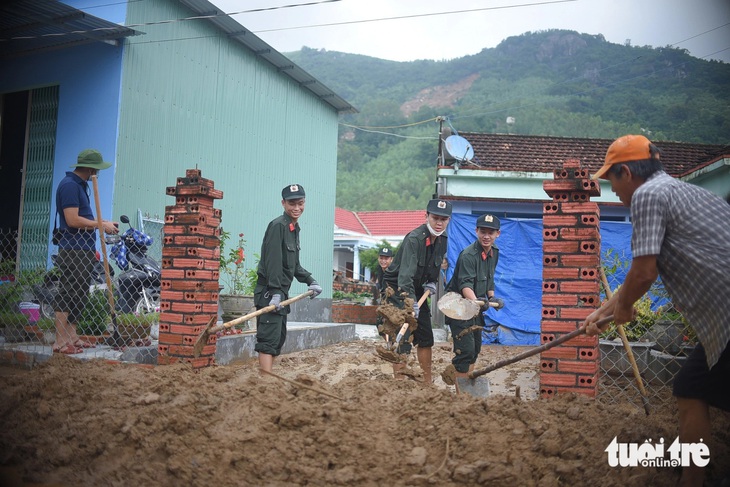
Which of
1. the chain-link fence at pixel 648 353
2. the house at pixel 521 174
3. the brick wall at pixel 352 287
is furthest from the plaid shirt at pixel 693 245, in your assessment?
the brick wall at pixel 352 287

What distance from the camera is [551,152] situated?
15.7 m

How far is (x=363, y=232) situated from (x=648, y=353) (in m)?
25.5

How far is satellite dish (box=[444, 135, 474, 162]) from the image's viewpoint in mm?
13507

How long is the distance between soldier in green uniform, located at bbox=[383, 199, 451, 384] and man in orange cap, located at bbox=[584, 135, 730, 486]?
2.83m

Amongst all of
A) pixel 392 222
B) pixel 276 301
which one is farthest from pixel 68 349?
pixel 392 222

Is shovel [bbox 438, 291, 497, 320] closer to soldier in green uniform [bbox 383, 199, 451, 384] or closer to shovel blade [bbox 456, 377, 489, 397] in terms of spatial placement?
soldier in green uniform [bbox 383, 199, 451, 384]

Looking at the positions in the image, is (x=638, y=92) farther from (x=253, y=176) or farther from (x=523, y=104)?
(x=253, y=176)

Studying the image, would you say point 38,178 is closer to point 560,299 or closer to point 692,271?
point 560,299

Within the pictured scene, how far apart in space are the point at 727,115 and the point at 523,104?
31276 mm

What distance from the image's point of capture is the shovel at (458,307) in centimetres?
530

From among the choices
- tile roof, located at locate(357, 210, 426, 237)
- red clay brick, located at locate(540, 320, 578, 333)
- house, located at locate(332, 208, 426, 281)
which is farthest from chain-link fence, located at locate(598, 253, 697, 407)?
tile roof, located at locate(357, 210, 426, 237)

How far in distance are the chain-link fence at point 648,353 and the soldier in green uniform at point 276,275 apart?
284cm

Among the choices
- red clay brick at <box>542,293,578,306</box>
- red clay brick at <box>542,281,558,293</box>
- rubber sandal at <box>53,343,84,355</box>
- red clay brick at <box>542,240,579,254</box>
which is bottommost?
rubber sandal at <box>53,343,84,355</box>

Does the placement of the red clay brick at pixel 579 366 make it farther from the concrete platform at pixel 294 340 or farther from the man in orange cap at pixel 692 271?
the concrete platform at pixel 294 340
